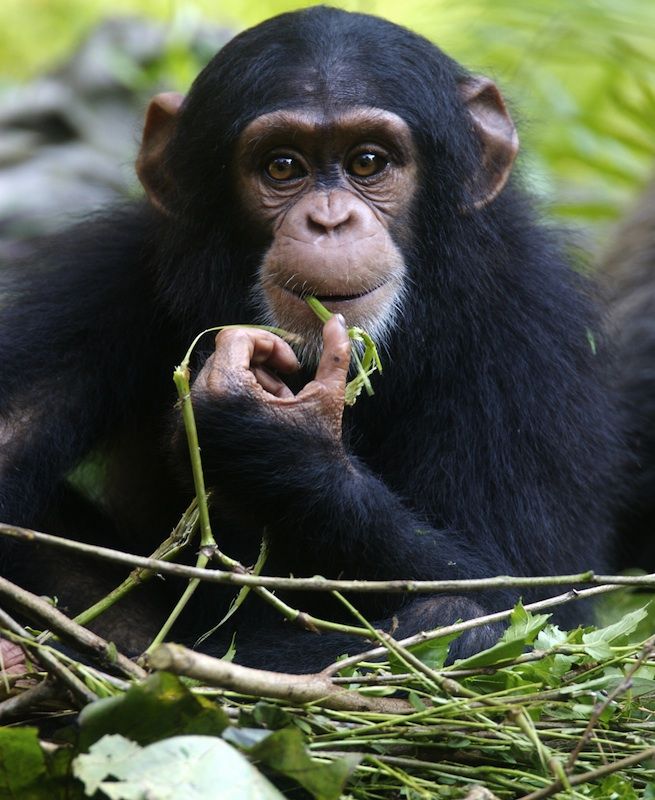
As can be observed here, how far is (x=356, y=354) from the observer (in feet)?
14.8

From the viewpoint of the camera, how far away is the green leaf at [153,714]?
124 inches

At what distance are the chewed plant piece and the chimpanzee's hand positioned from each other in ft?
0.11

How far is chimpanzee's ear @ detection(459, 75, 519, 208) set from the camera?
5.03 meters

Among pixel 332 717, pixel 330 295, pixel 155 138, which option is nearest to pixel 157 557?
pixel 332 717

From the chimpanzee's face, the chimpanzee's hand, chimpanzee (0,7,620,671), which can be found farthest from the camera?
the chimpanzee's face

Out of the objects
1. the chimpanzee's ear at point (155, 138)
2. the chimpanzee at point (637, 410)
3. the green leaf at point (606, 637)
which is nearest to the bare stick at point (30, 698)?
the green leaf at point (606, 637)

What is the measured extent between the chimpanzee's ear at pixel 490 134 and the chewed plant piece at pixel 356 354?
93cm

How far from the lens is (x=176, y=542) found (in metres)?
3.90

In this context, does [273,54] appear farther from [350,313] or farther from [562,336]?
[562,336]

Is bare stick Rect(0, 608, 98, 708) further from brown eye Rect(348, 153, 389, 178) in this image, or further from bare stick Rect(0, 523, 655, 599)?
brown eye Rect(348, 153, 389, 178)

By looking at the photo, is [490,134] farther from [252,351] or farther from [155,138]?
[252,351]

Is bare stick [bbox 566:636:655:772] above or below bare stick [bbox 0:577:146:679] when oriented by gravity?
above

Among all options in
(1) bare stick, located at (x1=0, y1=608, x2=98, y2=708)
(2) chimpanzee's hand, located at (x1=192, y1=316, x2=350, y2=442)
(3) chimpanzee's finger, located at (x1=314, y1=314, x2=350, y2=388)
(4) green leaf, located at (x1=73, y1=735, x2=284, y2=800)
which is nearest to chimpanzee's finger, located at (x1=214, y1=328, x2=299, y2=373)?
(2) chimpanzee's hand, located at (x1=192, y1=316, x2=350, y2=442)

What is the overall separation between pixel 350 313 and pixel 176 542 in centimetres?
107
